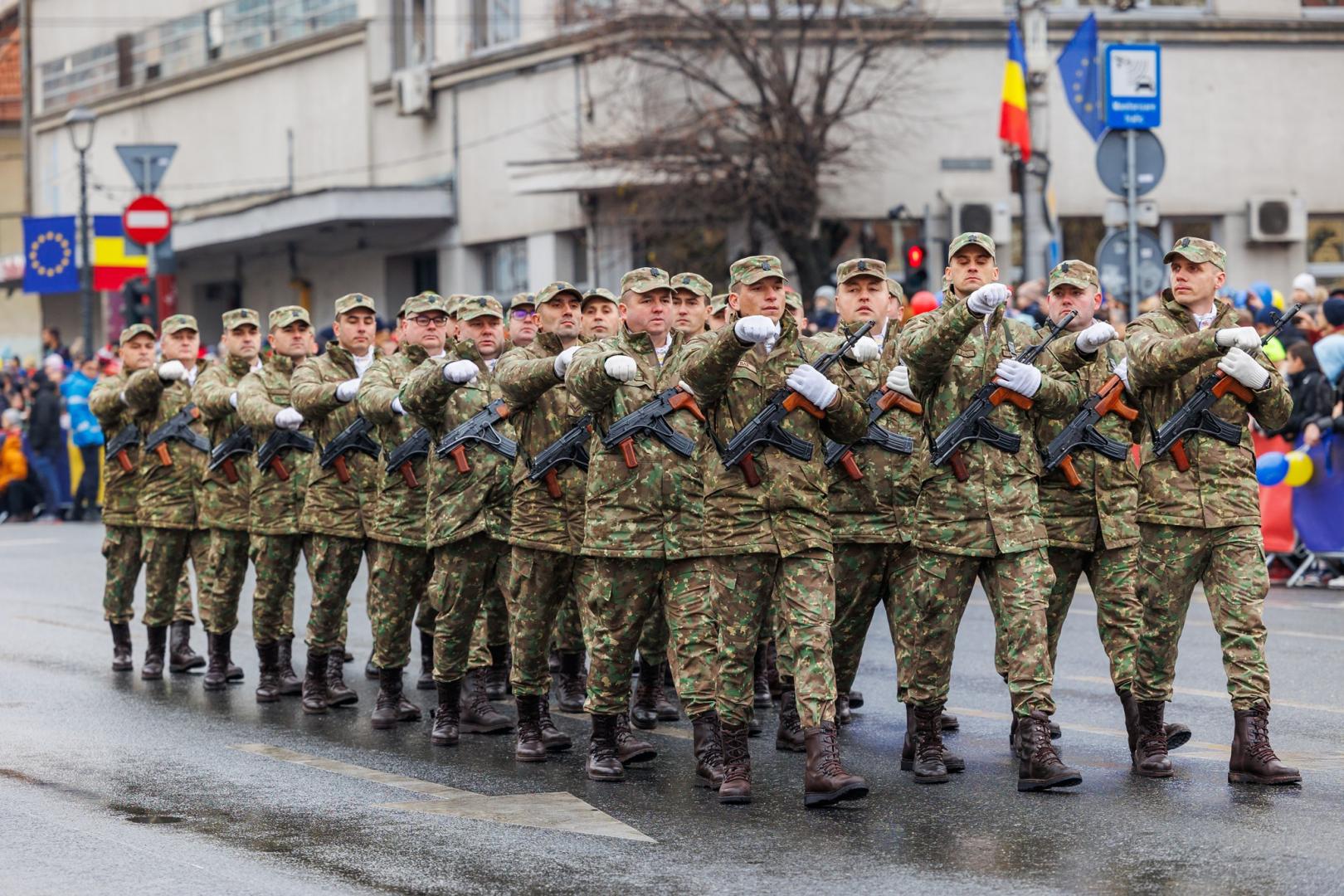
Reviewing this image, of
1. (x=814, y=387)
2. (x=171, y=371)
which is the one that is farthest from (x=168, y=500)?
(x=814, y=387)

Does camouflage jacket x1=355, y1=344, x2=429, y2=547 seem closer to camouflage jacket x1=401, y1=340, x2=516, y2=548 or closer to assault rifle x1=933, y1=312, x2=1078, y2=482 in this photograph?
camouflage jacket x1=401, y1=340, x2=516, y2=548

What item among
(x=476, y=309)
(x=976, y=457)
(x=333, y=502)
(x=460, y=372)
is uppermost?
(x=476, y=309)

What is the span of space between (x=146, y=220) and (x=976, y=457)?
17754 mm

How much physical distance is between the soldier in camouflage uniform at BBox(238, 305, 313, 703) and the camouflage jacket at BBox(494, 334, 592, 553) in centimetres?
233

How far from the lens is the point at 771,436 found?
27.6 ft

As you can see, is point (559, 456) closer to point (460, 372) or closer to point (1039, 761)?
point (460, 372)

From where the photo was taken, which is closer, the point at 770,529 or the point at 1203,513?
the point at 770,529

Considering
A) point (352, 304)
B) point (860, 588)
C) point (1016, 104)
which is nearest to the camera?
point (860, 588)

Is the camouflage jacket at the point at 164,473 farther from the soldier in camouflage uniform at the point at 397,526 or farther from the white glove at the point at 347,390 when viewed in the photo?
the soldier in camouflage uniform at the point at 397,526

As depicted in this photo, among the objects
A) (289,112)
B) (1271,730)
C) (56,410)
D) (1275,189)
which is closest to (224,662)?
(1271,730)

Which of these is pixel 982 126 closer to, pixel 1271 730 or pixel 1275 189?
pixel 1275 189

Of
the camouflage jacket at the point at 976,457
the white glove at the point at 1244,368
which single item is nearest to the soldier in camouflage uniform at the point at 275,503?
the camouflage jacket at the point at 976,457

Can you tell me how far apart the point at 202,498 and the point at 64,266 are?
2455 centimetres

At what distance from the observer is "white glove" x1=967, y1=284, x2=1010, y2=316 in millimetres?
8070
